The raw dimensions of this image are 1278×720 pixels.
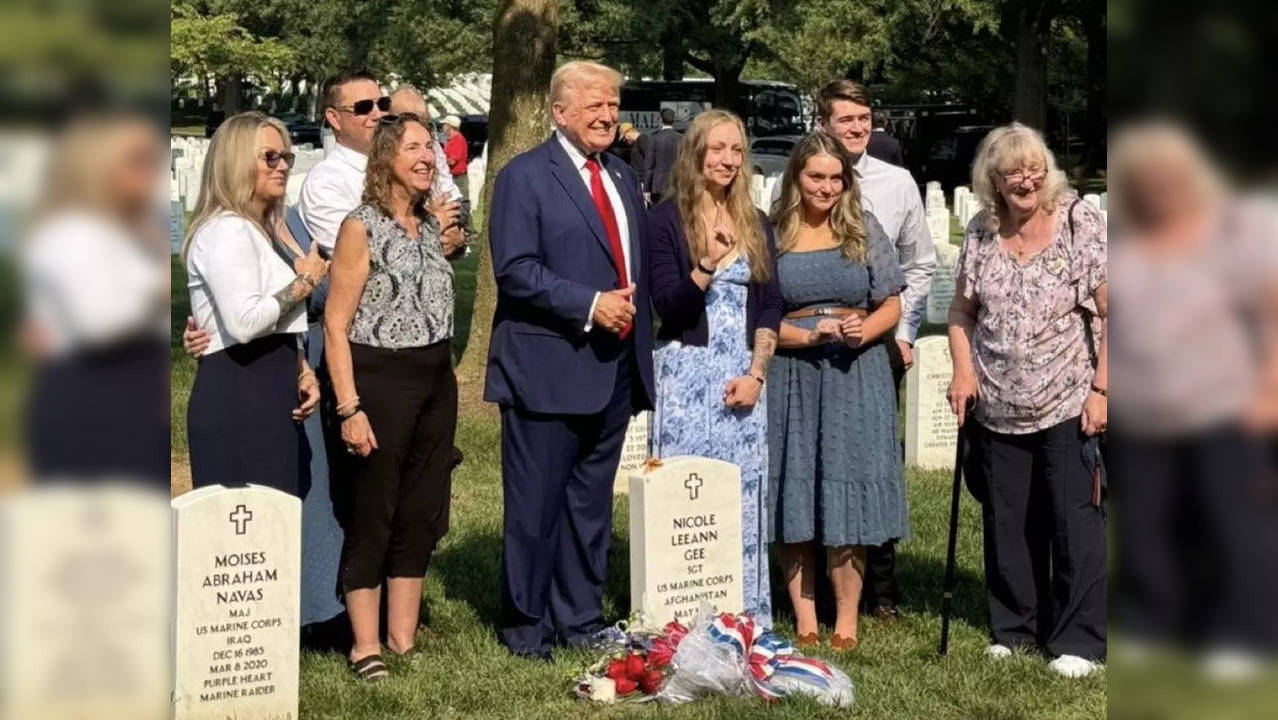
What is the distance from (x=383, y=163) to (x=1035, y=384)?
2.49 meters

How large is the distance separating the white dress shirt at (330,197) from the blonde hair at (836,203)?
166 cm

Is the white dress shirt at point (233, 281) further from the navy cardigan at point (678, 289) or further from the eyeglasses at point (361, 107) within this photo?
the navy cardigan at point (678, 289)

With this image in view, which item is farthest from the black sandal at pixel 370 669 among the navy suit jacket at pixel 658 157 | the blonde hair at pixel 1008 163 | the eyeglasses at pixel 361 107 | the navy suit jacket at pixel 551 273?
→ the navy suit jacket at pixel 658 157

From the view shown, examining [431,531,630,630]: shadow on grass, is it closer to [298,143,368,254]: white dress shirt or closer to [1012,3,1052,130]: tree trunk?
[298,143,368,254]: white dress shirt

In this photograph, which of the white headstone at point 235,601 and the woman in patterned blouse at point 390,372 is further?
the woman in patterned blouse at point 390,372

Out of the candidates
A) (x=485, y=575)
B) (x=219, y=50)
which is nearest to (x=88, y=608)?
(x=485, y=575)

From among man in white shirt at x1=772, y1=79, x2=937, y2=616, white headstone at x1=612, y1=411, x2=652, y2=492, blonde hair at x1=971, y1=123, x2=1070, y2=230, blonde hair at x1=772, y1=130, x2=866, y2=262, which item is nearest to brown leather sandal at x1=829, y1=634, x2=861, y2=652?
man in white shirt at x1=772, y1=79, x2=937, y2=616

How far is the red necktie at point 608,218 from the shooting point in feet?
20.4

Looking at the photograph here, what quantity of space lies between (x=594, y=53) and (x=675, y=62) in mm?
3792

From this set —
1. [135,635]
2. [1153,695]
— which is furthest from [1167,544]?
[135,635]

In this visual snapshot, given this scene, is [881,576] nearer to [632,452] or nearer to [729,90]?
[632,452]

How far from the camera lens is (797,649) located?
21.1 feet

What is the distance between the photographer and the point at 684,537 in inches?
238

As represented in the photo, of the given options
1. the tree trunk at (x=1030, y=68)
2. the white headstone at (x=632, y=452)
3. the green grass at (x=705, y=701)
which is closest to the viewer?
the green grass at (x=705, y=701)
